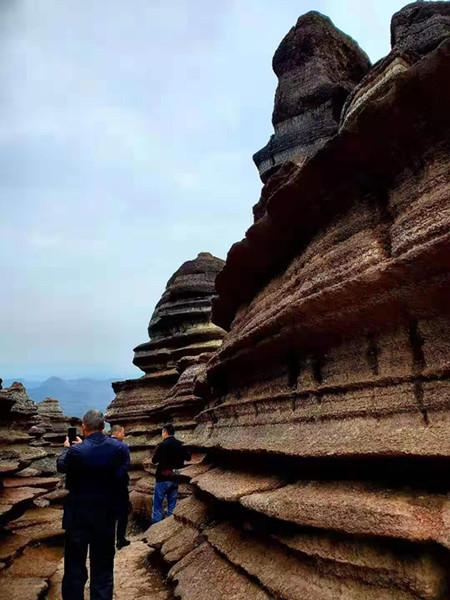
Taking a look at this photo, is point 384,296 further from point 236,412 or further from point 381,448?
point 236,412

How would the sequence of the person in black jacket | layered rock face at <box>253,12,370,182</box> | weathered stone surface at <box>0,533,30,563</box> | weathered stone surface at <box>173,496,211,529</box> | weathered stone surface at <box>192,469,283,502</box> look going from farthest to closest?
the person in black jacket → layered rock face at <box>253,12,370,182</box> → weathered stone surface at <box>0,533,30,563</box> → weathered stone surface at <box>173,496,211,529</box> → weathered stone surface at <box>192,469,283,502</box>

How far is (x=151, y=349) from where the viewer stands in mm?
16922

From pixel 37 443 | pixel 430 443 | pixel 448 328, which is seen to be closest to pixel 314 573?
pixel 430 443

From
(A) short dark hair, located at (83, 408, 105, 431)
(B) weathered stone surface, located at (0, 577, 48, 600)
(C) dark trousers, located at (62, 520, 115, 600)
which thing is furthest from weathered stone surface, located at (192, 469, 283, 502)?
(B) weathered stone surface, located at (0, 577, 48, 600)

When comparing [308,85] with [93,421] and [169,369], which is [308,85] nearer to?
[93,421]

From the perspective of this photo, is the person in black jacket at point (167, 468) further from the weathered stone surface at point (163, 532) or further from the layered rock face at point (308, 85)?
the layered rock face at point (308, 85)

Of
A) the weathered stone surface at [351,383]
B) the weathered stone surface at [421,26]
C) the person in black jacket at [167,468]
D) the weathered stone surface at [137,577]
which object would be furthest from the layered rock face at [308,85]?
the weathered stone surface at [137,577]

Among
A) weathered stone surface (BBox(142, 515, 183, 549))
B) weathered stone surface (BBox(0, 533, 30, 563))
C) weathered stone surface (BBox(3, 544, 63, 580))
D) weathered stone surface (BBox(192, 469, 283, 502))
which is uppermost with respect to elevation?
weathered stone surface (BBox(192, 469, 283, 502))

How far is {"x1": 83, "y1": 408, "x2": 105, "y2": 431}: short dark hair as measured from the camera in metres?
4.82

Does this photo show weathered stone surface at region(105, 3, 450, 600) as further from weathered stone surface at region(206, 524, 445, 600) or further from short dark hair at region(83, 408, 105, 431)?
short dark hair at region(83, 408, 105, 431)

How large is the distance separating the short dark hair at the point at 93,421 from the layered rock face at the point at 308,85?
18.3ft

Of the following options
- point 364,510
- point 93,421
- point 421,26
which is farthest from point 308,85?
point 364,510

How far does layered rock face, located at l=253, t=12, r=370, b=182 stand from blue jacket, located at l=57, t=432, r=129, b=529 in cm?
591

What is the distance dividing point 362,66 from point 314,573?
9.64m
